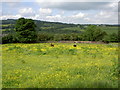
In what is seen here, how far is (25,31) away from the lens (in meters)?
58.1

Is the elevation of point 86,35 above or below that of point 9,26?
below

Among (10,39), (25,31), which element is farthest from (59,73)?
(10,39)

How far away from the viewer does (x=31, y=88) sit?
691 centimetres

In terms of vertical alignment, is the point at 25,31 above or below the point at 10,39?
above

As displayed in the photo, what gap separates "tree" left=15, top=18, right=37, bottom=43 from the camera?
2281 inches

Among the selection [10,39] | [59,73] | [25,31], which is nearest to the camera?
[59,73]

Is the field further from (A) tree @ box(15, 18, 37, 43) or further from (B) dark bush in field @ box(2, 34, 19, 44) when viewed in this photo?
(B) dark bush in field @ box(2, 34, 19, 44)

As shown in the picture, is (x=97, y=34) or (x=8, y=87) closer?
(x=8, y=87)

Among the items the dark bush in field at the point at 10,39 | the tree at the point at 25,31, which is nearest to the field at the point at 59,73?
the tree at the point at 25,31

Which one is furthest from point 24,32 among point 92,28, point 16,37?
point 92,28

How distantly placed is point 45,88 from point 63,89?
0.75 metres

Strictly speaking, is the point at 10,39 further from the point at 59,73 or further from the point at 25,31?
the point at 59,73

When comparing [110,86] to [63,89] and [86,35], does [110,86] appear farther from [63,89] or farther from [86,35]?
[86,35]

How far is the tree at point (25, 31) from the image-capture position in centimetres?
5794
